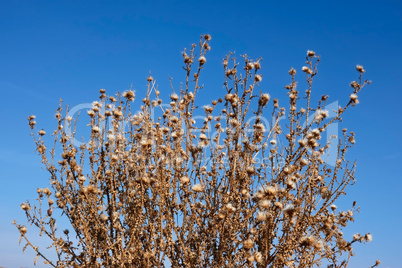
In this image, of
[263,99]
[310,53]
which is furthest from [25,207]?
[310,53]

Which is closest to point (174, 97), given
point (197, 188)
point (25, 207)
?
point (197, 188)

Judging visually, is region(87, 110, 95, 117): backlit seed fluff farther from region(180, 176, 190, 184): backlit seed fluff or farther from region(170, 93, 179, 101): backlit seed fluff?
region(180, 176, 190, 184): backlit seed fluff

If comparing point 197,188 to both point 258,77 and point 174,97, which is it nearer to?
point 174,97

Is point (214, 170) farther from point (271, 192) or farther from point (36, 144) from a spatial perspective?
point (36, 144)

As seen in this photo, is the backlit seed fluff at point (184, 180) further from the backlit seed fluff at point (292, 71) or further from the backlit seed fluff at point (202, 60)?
the backlit seed fluff at point (292, 71)

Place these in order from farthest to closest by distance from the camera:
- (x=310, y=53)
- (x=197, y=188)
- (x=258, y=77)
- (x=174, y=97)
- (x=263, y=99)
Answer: (x=310, y=53) < (x=174, y=97) < (x=258, y=77) < (x=263, y=99) < (x=197, y=188)

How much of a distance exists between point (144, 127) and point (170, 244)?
1197 millimetres

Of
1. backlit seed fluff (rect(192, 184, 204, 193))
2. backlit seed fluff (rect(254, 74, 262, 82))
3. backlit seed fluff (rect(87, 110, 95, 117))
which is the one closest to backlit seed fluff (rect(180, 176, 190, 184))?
backlit seed fluff (rect(192, 184, 204, 193))

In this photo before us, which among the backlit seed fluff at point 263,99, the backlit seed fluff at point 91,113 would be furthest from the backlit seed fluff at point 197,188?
the backlit seed fluff at point 91,113

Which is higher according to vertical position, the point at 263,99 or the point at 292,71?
the point at 292,71

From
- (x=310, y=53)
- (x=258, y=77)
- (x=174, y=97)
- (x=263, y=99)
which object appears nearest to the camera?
(x=263, y=99)

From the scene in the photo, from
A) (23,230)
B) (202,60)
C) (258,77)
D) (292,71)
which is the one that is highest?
(292,71)

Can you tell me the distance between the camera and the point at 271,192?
2.44 meters

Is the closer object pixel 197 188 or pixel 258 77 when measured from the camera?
pixel 197 188
